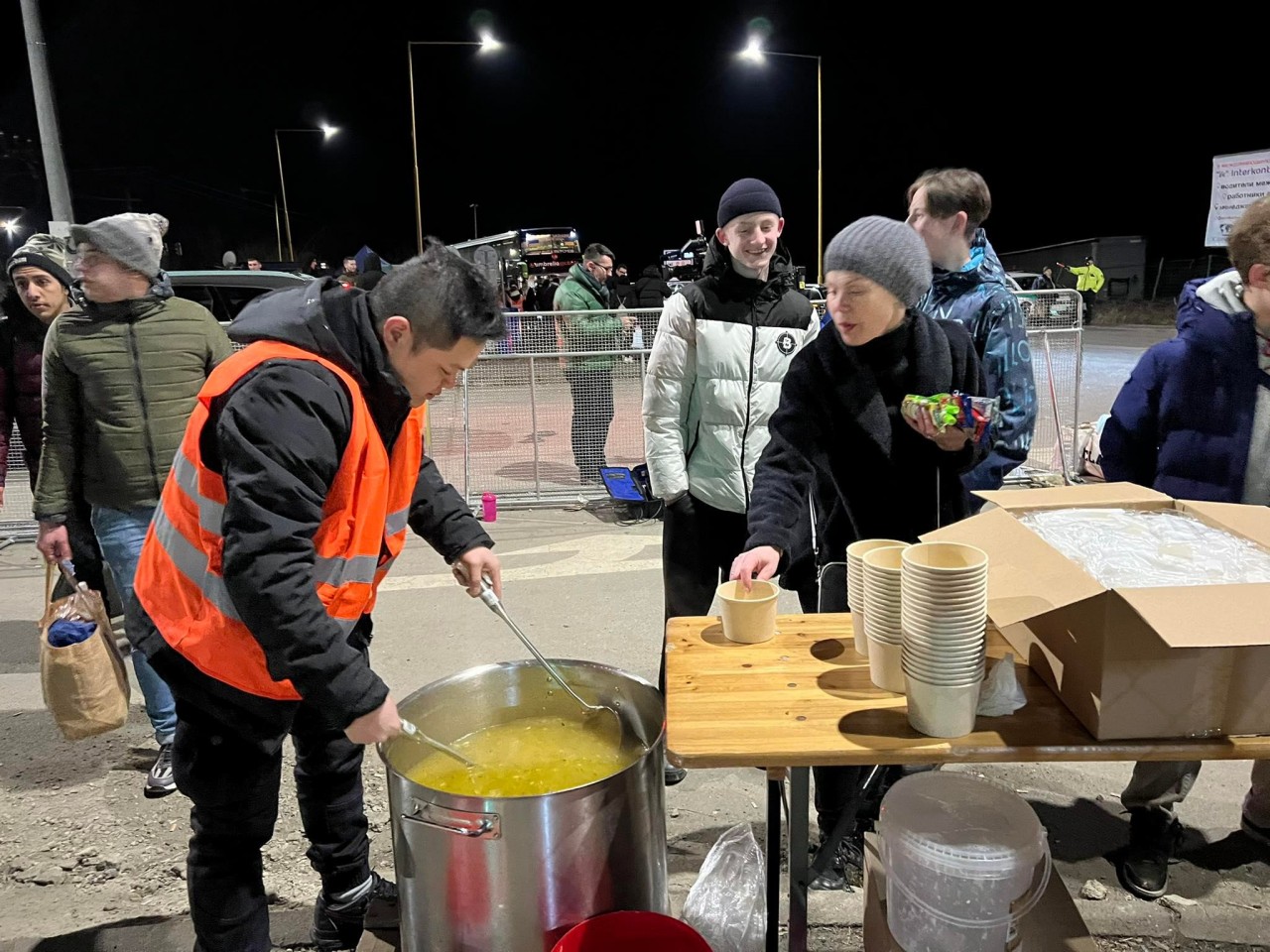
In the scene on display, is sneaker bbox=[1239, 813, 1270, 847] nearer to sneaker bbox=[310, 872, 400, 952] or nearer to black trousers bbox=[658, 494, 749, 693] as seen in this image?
black trousers bbox=[658, 494, 749, 693]

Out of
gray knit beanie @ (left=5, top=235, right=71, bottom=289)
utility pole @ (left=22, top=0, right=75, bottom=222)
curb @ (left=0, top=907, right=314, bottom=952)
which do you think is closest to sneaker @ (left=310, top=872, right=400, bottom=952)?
curb @ (left=0, top=907, right=314, bottom=952)

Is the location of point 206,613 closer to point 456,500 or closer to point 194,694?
point 194,694

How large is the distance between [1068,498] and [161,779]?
124 inches

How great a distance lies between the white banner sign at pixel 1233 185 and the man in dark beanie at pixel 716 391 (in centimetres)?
438

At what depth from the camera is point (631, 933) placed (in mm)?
1714

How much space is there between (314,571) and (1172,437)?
2.30 metres

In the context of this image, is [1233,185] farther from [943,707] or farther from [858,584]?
[943,707]

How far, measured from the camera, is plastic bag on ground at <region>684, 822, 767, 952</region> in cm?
209

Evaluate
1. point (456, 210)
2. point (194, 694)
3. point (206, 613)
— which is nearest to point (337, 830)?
point (194, 694)

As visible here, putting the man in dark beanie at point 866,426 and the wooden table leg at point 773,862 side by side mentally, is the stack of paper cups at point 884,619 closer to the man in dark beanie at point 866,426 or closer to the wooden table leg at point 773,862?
the wooden table leg at point 773,862

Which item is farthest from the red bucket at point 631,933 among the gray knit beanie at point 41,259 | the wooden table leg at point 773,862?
the gray knit beanie at point 41,259

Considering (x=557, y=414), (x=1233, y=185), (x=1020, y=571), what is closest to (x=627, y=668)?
(x=1020, y=571)

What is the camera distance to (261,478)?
1.55m

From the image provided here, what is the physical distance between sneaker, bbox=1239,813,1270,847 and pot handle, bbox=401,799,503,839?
2.56 metres
